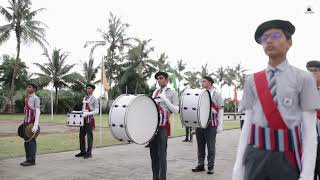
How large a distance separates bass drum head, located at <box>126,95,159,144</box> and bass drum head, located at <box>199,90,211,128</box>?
1.74 m

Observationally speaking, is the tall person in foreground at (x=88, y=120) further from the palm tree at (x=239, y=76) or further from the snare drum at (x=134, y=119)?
the palm tree at (x=239, y=76)

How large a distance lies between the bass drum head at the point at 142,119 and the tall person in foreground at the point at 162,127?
203 mm

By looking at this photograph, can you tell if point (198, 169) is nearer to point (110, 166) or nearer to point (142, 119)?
point (110, 166)

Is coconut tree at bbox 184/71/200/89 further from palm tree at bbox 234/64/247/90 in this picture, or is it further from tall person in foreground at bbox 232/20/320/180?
tall person in foreground at bbox 232/20/320/180

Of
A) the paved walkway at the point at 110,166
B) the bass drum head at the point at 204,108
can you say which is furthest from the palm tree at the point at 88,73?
the bass drum head at the point at 204,108

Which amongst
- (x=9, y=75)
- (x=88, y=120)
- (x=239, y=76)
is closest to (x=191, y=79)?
(x=239, y=76)

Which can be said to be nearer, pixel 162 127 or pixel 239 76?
pixel 162 127

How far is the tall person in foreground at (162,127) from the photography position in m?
6.77

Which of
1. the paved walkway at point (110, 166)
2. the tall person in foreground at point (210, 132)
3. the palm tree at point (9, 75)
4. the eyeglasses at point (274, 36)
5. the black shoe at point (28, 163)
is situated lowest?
the paved walkway at point (110, 166)

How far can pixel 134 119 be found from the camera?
638cm

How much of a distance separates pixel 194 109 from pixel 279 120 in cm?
519

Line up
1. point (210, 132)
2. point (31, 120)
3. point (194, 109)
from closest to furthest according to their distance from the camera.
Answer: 1. point (194, 109)
2. point (210, 132)
3. point (31, 120)

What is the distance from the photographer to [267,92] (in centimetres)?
294

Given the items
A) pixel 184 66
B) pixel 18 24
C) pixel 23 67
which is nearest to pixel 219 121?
pixel 18 24
